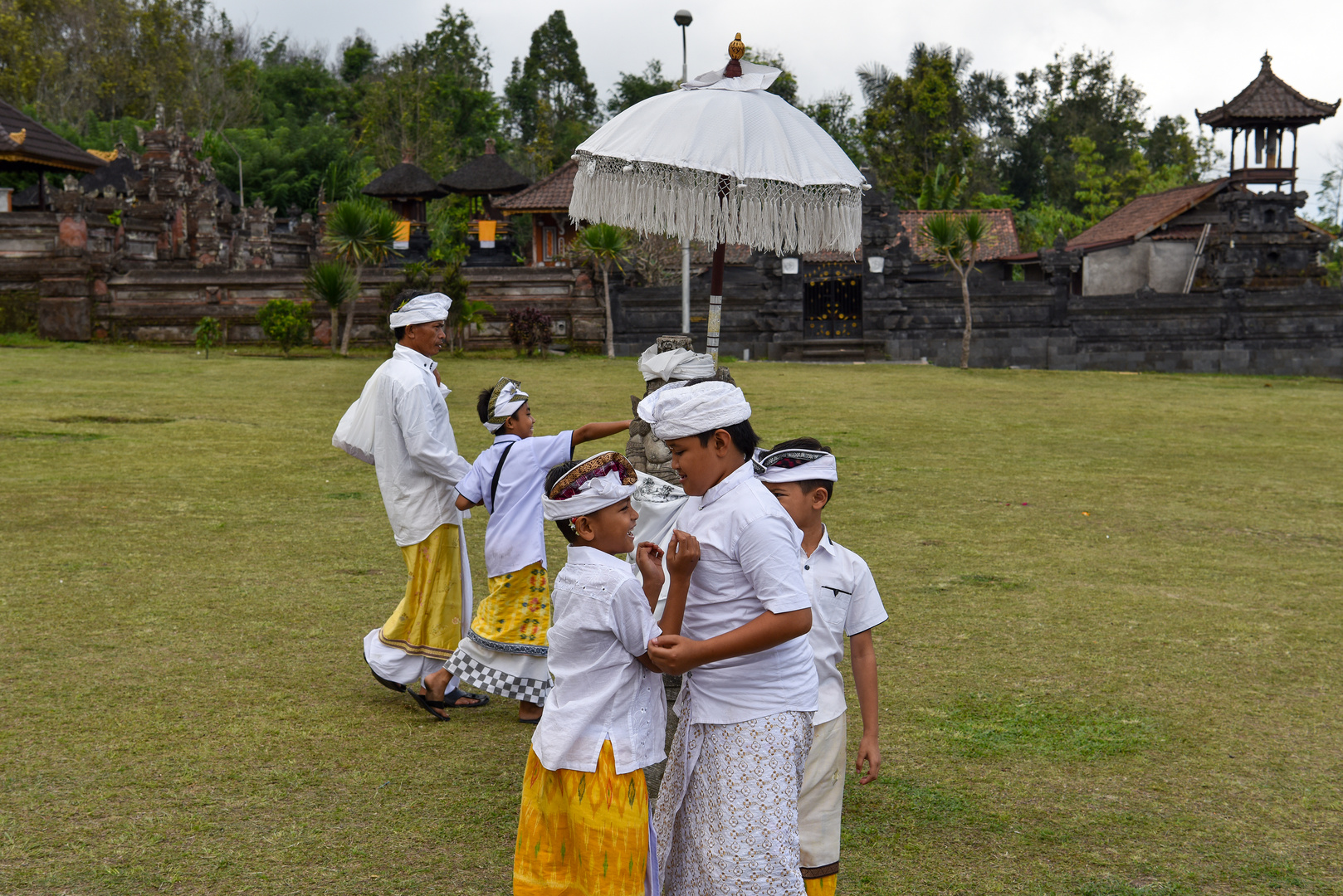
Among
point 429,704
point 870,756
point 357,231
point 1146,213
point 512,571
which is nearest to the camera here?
point 870,756

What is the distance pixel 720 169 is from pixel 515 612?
1.93 meters

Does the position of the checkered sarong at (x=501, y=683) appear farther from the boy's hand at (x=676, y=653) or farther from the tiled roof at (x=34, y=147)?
the tiled roof at (x=34, y=147)

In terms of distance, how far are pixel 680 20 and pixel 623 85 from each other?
4514cm

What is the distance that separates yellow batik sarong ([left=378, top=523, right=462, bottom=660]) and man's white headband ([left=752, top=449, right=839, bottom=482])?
221cm

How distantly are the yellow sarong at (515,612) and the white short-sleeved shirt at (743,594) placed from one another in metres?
2.03

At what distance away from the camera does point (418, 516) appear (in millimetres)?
4824

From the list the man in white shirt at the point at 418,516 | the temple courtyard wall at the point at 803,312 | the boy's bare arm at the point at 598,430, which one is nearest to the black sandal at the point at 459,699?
the man in white shirt at the point at 418,516

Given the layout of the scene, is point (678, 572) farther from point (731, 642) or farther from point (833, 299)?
point (833, 299)

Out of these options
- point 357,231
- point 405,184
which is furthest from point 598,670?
point 405,184

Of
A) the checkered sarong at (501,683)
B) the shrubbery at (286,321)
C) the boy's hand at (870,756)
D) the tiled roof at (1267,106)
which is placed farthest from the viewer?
the tiled roof at (1267,106)

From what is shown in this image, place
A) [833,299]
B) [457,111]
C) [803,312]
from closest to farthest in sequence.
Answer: [803,312] → [833,299] → [457,111]

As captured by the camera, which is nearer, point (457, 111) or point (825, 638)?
point (825, 638)

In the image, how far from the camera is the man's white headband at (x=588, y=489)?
2762 millimetres

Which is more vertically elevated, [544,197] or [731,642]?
[544,197]
